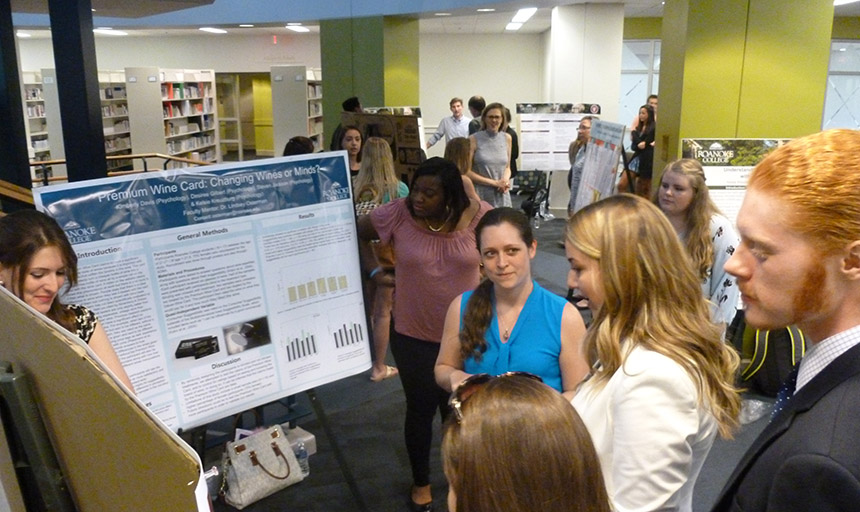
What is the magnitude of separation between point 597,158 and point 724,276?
1.91 metres

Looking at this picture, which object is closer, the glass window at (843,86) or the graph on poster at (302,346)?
the graph on poster at (302,346)

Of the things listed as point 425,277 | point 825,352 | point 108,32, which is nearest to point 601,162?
point 425,277

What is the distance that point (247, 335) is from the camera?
2225 mm

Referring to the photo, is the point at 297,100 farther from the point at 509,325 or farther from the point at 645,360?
the point at 645,360

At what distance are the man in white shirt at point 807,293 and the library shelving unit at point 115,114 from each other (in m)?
10.9

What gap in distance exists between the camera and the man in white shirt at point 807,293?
81 cm

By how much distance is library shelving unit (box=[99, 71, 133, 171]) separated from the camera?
1067cm

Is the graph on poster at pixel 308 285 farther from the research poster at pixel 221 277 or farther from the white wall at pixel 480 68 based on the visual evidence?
the white wall at pixel 480 68

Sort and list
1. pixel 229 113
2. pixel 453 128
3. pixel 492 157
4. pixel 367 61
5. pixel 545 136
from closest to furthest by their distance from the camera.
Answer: pixel 492 157 → pixel 367 61 → pixel 545 136 → pixel 453 128 → pixel 229 113

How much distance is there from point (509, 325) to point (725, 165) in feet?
9.37

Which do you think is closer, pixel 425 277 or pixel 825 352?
pixel 825 352

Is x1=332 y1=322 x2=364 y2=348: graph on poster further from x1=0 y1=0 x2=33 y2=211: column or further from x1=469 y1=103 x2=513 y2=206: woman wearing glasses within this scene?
x1=469 y1=103 x2=513 y2=206: woman wearing glasses

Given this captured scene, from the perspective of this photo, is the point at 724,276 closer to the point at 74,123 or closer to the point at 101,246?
the point at 101,246

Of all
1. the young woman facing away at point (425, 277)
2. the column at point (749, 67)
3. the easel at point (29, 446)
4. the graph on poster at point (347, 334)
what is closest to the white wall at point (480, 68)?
the column at point (749, 67)
